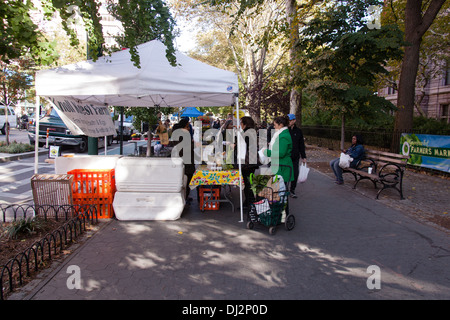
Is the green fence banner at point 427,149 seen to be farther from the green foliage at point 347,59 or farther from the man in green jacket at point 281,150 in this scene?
the man in green jacket at point 281,150

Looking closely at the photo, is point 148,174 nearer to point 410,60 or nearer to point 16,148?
point 16,148

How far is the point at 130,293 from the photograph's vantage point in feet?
11.8

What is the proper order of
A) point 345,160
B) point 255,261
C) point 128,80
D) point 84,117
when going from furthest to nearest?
1. point 345,160
2. point 84,117
3. point 128,80
4. point 255,261

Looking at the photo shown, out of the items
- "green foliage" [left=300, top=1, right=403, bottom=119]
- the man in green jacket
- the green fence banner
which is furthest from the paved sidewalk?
the green fence banner

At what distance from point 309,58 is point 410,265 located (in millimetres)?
9093

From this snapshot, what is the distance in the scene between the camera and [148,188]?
6191mm

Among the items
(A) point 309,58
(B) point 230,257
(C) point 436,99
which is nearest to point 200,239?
(B) point 230,257

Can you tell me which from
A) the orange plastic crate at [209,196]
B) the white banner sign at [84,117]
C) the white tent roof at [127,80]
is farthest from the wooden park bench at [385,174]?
the white banner sign at [84,117]

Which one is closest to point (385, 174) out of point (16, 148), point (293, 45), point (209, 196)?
point (209, 196)

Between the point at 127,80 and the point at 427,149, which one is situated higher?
the point at 127,80

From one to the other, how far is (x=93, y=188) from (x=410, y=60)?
12909 mm
